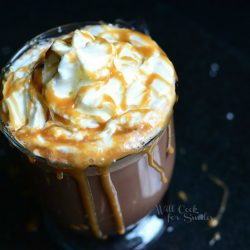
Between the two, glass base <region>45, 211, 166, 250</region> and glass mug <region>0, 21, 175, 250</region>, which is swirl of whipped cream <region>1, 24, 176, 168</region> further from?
glass base <region>45, 211, 166, 250</region>

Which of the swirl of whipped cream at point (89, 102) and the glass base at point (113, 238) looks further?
the glass base at point (113, 238)

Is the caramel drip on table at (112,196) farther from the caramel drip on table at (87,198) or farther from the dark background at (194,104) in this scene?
the dark background at (194,104)

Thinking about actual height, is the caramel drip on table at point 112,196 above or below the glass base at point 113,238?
above

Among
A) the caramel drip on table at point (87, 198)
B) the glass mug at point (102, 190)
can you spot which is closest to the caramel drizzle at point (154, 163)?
the glass mug at point (102, 190)

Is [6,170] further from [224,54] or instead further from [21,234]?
[224,54]

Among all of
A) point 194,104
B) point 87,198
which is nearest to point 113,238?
point 87,198

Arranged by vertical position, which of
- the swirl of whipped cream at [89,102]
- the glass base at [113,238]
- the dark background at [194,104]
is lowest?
the glass base at [113,238]

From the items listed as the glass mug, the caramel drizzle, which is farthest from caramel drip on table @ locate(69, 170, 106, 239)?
the caramel drizzle

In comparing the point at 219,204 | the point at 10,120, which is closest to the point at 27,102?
the point at 10,120
